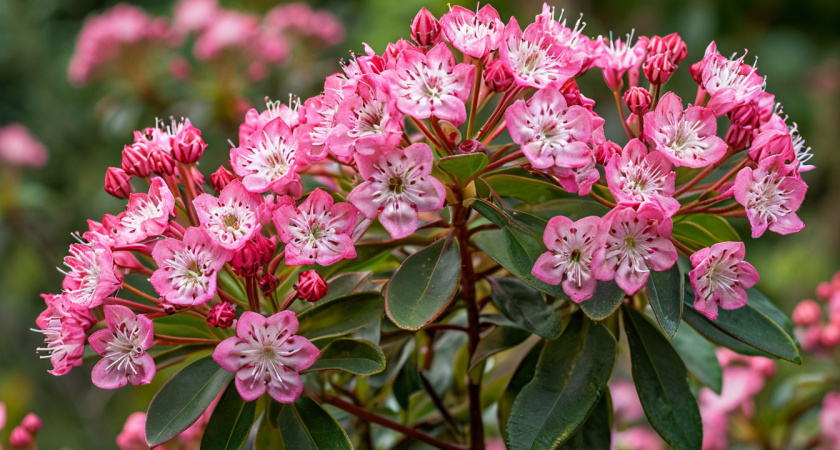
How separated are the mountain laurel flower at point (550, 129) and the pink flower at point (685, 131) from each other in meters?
0.10

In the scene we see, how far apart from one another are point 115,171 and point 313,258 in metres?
0.31

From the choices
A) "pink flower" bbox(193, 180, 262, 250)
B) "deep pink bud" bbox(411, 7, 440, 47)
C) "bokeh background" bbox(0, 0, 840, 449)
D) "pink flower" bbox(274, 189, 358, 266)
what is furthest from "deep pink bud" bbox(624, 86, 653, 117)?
"bokeh background" bbox(0, 0, 840, 449)

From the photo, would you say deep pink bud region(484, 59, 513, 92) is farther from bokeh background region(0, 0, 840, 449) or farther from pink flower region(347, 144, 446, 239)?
bokeh background region(0, 0, 840, 449)

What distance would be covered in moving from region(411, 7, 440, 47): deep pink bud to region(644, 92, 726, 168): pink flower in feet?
0.91

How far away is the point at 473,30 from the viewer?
0.92 m

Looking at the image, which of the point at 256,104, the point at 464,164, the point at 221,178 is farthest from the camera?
the point at 256,104

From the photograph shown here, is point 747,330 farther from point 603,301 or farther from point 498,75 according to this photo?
point 498,75

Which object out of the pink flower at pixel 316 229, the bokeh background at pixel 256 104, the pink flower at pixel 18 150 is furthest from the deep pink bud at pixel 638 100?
the pink flower at pixel 18 150

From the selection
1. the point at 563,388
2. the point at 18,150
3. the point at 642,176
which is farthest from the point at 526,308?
the point at 18,150

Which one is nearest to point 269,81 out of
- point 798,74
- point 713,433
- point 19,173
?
point 19,173

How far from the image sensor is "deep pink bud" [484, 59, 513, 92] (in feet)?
2.92

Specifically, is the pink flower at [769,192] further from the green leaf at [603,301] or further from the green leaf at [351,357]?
the green leaf at [351,357]

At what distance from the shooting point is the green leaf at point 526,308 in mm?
958

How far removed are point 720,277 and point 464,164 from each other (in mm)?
343
